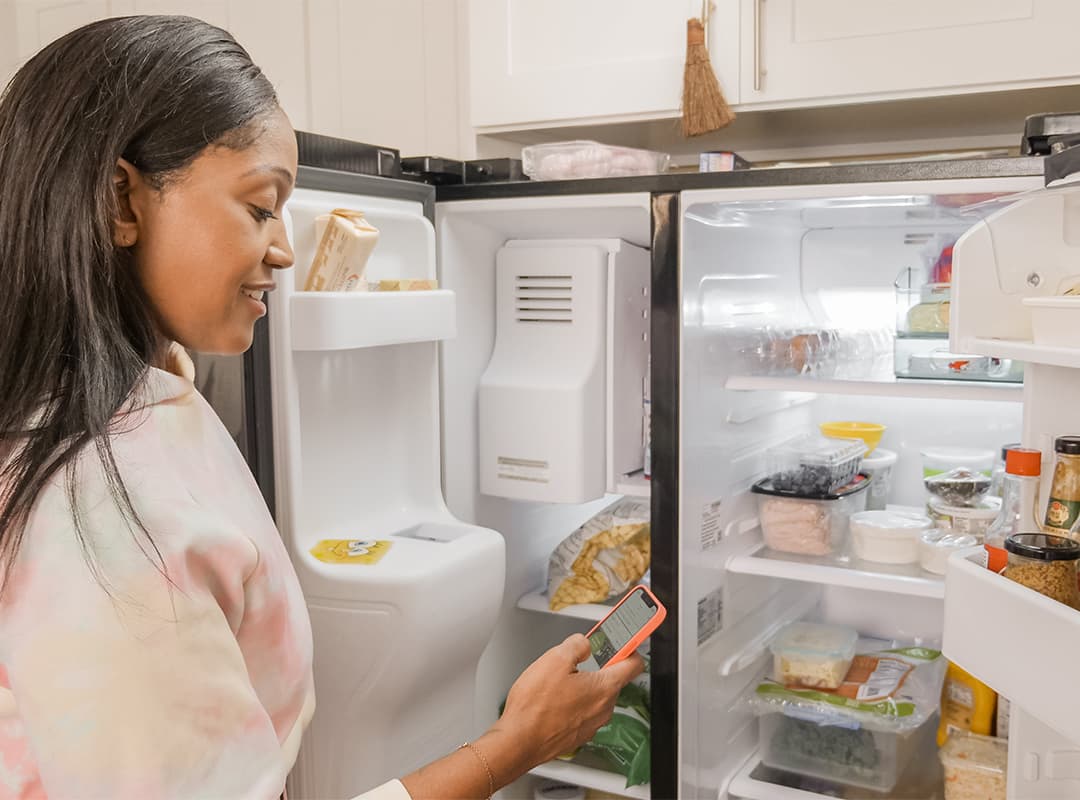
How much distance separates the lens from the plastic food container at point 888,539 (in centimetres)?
169

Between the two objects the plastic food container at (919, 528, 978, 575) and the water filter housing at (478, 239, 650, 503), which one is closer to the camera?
the plastic food container at (919, 528, 978, 575)

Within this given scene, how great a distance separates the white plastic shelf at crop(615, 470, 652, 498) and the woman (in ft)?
3.10

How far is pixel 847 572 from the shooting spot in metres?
1.63

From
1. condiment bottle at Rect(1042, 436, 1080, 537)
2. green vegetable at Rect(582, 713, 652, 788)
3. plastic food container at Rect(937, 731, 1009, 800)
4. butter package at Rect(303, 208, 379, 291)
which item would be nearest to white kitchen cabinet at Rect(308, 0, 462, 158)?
butter package at Rect(303, 208, 379, 291)

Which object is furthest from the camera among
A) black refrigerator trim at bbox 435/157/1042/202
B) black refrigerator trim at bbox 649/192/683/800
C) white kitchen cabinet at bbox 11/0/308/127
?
white kitchen cabinet at bbox 11/0/308/127

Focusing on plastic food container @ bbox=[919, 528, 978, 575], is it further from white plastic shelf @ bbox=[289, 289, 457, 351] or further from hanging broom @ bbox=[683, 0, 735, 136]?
white plastic shelf @ bbox=[289, 289, 457, 351]

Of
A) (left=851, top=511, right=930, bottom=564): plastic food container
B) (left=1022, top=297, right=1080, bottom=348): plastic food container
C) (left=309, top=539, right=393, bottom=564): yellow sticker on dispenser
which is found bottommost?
(left=851, top=511, right=930, bottom=564): plastic food container

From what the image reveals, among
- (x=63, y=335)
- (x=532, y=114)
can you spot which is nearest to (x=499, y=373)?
(x=532, y=114)

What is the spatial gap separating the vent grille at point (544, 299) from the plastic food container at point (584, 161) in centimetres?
22

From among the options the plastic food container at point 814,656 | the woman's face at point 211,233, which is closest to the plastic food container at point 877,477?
the plastic food container at point 814,656

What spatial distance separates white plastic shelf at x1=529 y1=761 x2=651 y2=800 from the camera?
1778mm

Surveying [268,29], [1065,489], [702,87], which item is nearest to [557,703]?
[1065,489]

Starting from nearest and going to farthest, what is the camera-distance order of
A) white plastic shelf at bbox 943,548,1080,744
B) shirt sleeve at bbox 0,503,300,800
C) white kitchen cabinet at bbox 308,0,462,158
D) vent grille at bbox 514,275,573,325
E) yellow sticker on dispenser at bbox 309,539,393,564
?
shirt sleeve at bbox 0,503,300,800 → white plastic shelf at bbox 943,548,1080,744 → yellow sticker on dispenser at bbox 309,539,393,564 → vent grille at bbox 514,275,573,325 → white kitchen cabinet at bbox 308,0,462,158

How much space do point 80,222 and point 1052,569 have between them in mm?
932
